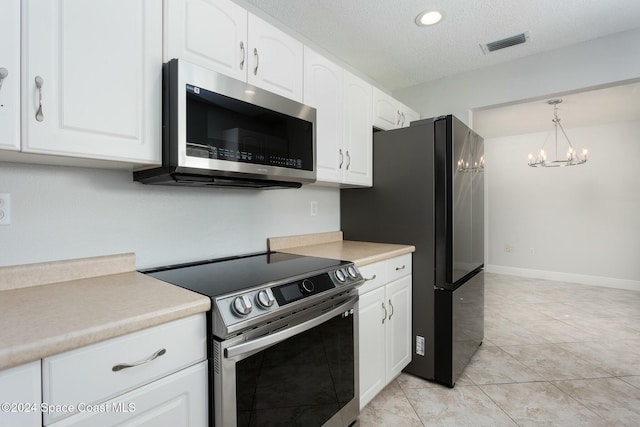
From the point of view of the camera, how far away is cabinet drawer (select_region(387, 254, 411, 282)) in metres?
1.94

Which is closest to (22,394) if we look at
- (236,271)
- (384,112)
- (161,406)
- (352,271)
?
(161,406)

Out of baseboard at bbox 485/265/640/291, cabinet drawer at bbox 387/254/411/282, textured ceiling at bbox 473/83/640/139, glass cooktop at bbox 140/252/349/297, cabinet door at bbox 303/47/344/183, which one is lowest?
baseboard at bbox 485/265/640/291

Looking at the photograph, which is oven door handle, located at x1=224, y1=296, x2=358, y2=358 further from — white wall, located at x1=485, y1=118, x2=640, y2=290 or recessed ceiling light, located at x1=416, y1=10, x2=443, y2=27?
white wall, located at x1=485, y1=118, x2=640, y2=290

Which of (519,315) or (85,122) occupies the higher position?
(85,122)

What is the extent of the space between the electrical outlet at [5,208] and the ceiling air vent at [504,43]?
Answer: 9.85 ft

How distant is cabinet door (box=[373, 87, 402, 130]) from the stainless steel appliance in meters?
1.32

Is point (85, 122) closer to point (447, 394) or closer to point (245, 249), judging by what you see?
point (245, 249)

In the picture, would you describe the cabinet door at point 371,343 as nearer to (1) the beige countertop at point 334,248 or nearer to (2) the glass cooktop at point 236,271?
(1) the beige countertop at point 334,248

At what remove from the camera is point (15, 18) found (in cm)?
88

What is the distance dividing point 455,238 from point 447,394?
38.4 inches

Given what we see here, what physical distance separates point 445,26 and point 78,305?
258 centimetres

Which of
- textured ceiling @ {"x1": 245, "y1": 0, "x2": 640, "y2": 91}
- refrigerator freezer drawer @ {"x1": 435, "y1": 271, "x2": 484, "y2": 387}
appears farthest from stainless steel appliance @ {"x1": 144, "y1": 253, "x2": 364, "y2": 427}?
textured ceiling @ {"x1": 245, "y1": 0, "x2": 640, "y2": 91}

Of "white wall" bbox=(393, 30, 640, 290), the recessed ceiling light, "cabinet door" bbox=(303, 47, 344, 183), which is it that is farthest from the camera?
"white wall" bbox=(393, 30, 640, 290)

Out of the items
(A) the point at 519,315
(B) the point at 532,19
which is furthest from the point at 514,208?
(B) the point at 532,19
